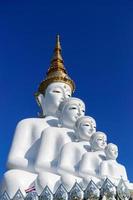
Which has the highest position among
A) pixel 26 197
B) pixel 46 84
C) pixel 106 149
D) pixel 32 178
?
pixel 46 84

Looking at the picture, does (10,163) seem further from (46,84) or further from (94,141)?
(46,84)

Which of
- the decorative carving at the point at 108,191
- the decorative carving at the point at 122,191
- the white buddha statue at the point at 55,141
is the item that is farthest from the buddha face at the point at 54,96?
the decorative carving at the point at 108,191

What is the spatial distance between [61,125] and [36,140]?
92 cm

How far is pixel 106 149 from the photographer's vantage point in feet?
33.8

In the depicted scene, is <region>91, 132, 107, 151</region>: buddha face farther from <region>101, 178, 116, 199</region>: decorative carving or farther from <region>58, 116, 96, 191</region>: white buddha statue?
<region>101, 178, 116, 199</region>: decorative carving

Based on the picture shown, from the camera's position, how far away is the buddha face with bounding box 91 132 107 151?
1042 cm

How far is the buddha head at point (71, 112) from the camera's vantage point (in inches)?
454

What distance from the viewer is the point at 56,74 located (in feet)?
43.9

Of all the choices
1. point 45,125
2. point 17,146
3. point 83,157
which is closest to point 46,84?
point 45,125

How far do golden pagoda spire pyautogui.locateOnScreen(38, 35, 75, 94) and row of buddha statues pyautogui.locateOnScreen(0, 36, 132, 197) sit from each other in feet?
1.48

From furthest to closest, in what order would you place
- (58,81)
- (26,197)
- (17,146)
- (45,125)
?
(58,81)
(45,125)
(17,146)
(26,197)

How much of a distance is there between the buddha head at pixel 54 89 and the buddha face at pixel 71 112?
31.7 inches

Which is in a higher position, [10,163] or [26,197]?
[10,163]

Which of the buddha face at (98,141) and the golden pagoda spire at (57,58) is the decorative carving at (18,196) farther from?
the golden pagoda spire at (57,58)
